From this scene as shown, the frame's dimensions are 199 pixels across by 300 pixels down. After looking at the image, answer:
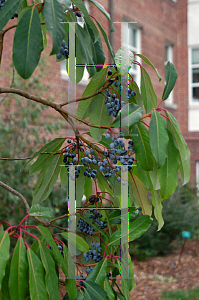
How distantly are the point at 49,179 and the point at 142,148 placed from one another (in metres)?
0.48

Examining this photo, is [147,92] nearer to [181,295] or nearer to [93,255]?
[93,255]

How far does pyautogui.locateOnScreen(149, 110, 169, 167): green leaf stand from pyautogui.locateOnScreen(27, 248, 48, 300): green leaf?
446 millimetres

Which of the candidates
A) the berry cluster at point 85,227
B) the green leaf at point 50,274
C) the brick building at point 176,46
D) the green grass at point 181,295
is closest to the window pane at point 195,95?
the brick building at point 176,46

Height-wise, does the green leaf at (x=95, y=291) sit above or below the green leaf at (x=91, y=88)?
below

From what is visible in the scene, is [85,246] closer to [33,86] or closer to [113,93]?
[113,93]

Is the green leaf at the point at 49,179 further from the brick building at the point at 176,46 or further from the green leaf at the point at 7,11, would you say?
the brick building at the point at 176,46

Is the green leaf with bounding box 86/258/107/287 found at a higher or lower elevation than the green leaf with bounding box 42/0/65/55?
lower

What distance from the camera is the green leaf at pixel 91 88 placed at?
120cm

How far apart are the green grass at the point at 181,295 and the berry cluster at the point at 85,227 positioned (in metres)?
3.21

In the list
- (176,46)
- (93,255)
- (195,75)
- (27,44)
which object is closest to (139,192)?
(93,255)

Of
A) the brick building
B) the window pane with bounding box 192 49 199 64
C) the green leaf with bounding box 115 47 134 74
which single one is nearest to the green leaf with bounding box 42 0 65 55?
the green leaf with bounding box 115 47 134 74

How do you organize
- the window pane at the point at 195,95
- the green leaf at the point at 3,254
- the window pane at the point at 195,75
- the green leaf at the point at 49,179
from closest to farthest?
1. the green leaf at the point at 3,254
2. the green leaf at the point at 49,179
3. the window pane at the point at 195,95
4. the window pane at the point at 195,75

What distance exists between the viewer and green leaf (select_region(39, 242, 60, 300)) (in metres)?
0.97

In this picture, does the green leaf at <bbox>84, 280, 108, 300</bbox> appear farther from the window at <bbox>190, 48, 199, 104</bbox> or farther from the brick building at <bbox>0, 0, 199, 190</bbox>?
the window at <bbox>190, 48, 199, 104</bbox>
